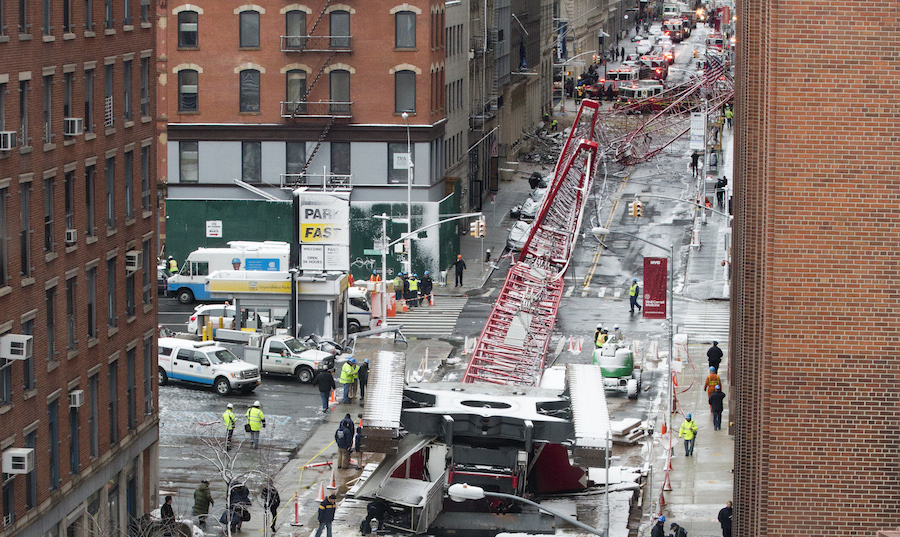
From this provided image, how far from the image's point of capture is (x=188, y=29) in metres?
74.4

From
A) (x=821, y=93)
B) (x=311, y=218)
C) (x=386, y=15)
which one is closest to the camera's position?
(x=821, y=93)

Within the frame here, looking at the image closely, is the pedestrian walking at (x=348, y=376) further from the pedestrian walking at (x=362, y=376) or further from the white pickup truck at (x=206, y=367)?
the white pickup truck at (x=206, y=367)

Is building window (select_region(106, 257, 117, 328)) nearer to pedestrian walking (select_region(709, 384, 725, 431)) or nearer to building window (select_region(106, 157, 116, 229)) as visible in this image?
building window (select_region(106, 157, 116, 229))

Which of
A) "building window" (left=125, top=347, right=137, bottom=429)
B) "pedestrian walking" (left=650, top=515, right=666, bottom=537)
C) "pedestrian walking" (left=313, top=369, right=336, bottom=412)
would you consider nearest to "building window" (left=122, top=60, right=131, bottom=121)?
"building window" (left=125, top=347, right=137, bottom=429)

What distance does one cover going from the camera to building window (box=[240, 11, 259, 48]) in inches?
2906

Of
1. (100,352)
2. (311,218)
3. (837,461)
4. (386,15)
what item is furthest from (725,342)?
(837,461)

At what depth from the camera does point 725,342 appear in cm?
6056

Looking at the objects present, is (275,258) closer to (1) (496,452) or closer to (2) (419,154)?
(2) (419,154)

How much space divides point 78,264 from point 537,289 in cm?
2359

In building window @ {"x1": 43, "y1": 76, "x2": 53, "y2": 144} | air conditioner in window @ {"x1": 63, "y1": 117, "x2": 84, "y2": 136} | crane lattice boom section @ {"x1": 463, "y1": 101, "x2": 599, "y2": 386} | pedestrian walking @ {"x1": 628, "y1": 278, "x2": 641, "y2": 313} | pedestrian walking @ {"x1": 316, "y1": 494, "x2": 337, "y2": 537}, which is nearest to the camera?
→ building window @ {"x1": 43, "y1": 76, "x2": 53, "y2": 144}

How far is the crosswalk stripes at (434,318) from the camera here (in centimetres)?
6362

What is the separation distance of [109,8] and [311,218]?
21.3 meters

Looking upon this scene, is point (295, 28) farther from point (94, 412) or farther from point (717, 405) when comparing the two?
point (94, 412)

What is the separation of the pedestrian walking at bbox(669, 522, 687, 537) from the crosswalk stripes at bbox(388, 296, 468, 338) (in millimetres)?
26885
